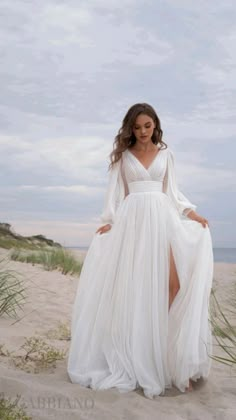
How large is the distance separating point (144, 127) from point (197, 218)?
77 centimetres

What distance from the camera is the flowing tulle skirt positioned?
3510 millimetres

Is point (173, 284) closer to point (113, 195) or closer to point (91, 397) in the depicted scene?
point (113, 195)

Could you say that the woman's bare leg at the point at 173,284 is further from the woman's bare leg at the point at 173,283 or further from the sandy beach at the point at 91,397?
the sandy beach at the point at 91,397

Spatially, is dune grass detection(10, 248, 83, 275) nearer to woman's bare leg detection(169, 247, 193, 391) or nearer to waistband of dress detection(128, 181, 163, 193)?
waistband of dress detection(128, 181, 163, 193)

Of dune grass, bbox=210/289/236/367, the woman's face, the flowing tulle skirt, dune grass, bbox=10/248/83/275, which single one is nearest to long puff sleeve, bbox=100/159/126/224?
the flowing tulle skirt

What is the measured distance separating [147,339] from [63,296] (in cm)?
377

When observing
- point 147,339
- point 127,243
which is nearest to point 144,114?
point 127,243

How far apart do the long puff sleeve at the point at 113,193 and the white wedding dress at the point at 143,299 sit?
11 millimetres

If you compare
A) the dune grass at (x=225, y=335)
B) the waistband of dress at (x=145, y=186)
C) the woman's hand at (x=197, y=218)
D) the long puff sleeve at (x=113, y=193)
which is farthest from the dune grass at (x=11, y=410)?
the woman's hand at (x=197, y=218)

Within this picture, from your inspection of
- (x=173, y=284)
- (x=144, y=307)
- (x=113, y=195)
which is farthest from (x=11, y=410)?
(x=113, y=195)

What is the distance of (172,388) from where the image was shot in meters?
3.67

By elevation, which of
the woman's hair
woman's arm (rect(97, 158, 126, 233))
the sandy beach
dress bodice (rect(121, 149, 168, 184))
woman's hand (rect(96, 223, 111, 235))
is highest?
the woman's hair

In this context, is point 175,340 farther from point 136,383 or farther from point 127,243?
point 127,243

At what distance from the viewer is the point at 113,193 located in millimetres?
3982
